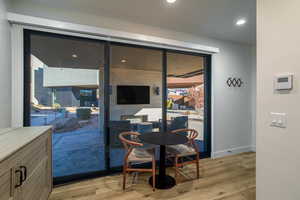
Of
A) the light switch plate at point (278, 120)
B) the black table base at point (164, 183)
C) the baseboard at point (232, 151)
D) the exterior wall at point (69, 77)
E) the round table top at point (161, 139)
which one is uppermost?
the exterior wall at point (69, 77)

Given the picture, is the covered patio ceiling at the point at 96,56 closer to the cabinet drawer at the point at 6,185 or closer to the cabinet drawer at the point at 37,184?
the cabinet drawer at the point at 37,184

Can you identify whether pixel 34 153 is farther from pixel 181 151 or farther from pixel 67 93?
pixel 181 151

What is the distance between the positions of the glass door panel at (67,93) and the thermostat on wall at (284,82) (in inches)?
97.0

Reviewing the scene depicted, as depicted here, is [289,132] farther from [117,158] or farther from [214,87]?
[117,158]

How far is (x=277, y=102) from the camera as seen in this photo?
1.39 meters

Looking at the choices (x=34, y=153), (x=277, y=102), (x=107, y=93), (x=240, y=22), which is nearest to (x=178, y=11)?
(x=240, y=22)

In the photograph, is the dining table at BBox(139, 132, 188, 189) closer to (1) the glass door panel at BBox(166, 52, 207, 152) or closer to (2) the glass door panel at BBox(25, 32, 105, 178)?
(1) the glass door panel at BBox(166, 52, 207, 152)

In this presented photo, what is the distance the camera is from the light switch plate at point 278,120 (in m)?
1.33

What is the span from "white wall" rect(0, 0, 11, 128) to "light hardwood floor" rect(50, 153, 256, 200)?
1.26 meters

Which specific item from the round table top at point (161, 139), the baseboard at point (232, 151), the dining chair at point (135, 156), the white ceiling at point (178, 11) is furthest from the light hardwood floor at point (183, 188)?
the white ceiling at point (178, 11)

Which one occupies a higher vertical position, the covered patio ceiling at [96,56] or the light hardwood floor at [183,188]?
the covered patio ceiling at [96,56]

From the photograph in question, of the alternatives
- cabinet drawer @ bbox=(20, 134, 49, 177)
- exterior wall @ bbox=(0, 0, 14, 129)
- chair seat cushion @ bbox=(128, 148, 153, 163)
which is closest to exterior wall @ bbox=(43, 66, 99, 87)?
exterior wall @ bbox=(0, 0, 14, 129)

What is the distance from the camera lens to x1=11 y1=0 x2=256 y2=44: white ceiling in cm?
224

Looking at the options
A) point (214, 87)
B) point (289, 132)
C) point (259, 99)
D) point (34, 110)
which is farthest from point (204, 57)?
point (34, 110)
